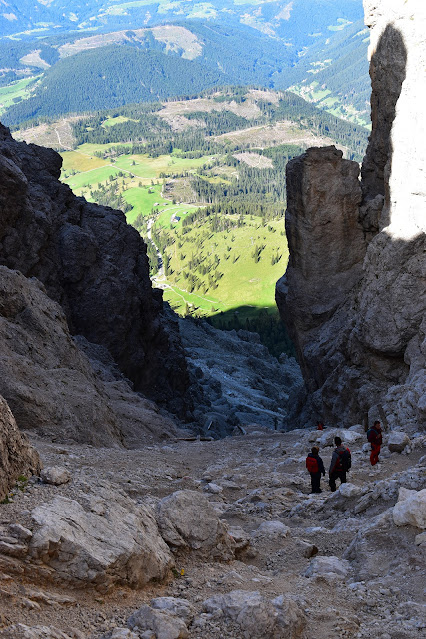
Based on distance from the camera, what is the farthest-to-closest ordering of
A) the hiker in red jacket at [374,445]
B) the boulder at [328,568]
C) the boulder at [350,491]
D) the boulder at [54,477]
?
the hiker in red jacket at [374,445] → the boulder at [350,491] → the boulder at [328,568] → the boulder at [54,477]

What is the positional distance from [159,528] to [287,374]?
101m

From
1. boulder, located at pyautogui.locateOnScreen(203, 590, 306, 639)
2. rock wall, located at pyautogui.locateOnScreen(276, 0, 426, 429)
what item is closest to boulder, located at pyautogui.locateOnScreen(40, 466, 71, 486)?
boulder, located at pyautogui.locateOnScreen(203, 590, 306, 639)

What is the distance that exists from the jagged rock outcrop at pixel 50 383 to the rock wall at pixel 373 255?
12968 mm

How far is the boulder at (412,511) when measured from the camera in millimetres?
13094

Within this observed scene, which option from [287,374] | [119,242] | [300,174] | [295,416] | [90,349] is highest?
[300,174]

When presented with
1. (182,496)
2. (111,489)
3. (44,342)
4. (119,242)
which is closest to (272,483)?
(182,496)

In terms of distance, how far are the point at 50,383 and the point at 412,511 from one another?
1827 centimetres

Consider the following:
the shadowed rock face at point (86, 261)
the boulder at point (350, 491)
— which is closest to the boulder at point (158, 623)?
the boulder at point (350, 491)

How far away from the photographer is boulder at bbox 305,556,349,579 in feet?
40.7

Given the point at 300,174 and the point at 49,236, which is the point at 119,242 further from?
the point at 300,174

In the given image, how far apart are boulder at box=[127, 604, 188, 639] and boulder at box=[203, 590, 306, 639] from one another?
79 centimetres

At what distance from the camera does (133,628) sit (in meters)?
9.30

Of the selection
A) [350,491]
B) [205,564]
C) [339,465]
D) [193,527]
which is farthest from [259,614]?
[339,465]

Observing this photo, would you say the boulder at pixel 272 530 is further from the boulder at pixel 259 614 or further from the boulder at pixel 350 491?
the boulder at pixel 259 614
